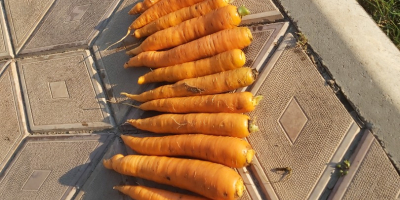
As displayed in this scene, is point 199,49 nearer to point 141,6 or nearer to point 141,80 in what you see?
point 141,80

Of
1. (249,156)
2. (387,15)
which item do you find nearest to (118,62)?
(249,156)

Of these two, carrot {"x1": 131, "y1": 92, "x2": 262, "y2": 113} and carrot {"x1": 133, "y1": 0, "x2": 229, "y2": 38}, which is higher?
carrot {"x1": 133, "y1": 0, "x2": 229, "y2": 38}

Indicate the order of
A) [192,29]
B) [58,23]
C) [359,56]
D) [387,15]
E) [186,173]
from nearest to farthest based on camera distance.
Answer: [186,173] → [359,56] → [192,29] → [387,15] → [58,23]

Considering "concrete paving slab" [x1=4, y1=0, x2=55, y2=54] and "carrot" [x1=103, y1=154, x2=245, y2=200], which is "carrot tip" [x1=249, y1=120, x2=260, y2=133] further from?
"concrete paving slab" [x1=4, y1=0, x2=55, y2=54]

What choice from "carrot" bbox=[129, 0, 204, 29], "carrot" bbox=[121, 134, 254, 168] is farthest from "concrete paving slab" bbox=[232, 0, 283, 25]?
"carrot" bbox=[121, 134, 254, 168]

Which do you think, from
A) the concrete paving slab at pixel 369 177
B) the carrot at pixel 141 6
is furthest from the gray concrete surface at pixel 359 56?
the carrot at pixel 141 6

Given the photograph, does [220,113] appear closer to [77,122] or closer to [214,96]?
[214,96]

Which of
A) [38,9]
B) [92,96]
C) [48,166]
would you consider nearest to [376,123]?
[92,96]
